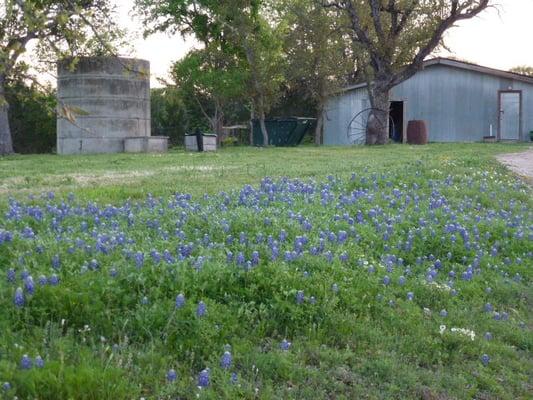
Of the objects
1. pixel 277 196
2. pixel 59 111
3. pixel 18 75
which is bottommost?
pixel 277 196

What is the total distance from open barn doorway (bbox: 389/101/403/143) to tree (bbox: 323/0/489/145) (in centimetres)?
517

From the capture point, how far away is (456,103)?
34562 millimetres

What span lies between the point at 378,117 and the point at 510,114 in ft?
27.6

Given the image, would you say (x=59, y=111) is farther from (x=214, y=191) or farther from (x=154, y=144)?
(x=154, y=144)

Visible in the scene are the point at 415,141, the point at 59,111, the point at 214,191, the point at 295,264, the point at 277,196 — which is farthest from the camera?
the point at 415,141

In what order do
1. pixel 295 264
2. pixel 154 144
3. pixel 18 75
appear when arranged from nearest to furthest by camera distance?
pixel 18 75, pixel 295 264, pixel 154 144

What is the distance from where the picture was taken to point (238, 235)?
6.25m

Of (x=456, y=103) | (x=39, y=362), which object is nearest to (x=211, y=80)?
(x=456, y=103)

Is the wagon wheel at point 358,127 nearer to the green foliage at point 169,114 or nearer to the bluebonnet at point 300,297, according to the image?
the green foliage at point 169,114

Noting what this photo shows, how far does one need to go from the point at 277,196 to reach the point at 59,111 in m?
5.61

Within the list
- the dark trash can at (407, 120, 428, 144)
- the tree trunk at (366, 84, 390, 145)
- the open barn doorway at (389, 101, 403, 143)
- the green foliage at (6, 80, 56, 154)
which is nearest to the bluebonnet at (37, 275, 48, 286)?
the tree trunk at (366, 84, 390, 145)

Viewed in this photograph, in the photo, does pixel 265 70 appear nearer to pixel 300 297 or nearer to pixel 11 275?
pixel 300 297

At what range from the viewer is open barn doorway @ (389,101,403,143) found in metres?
36.2

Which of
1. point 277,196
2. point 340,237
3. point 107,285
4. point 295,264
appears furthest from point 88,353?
point 277,196
